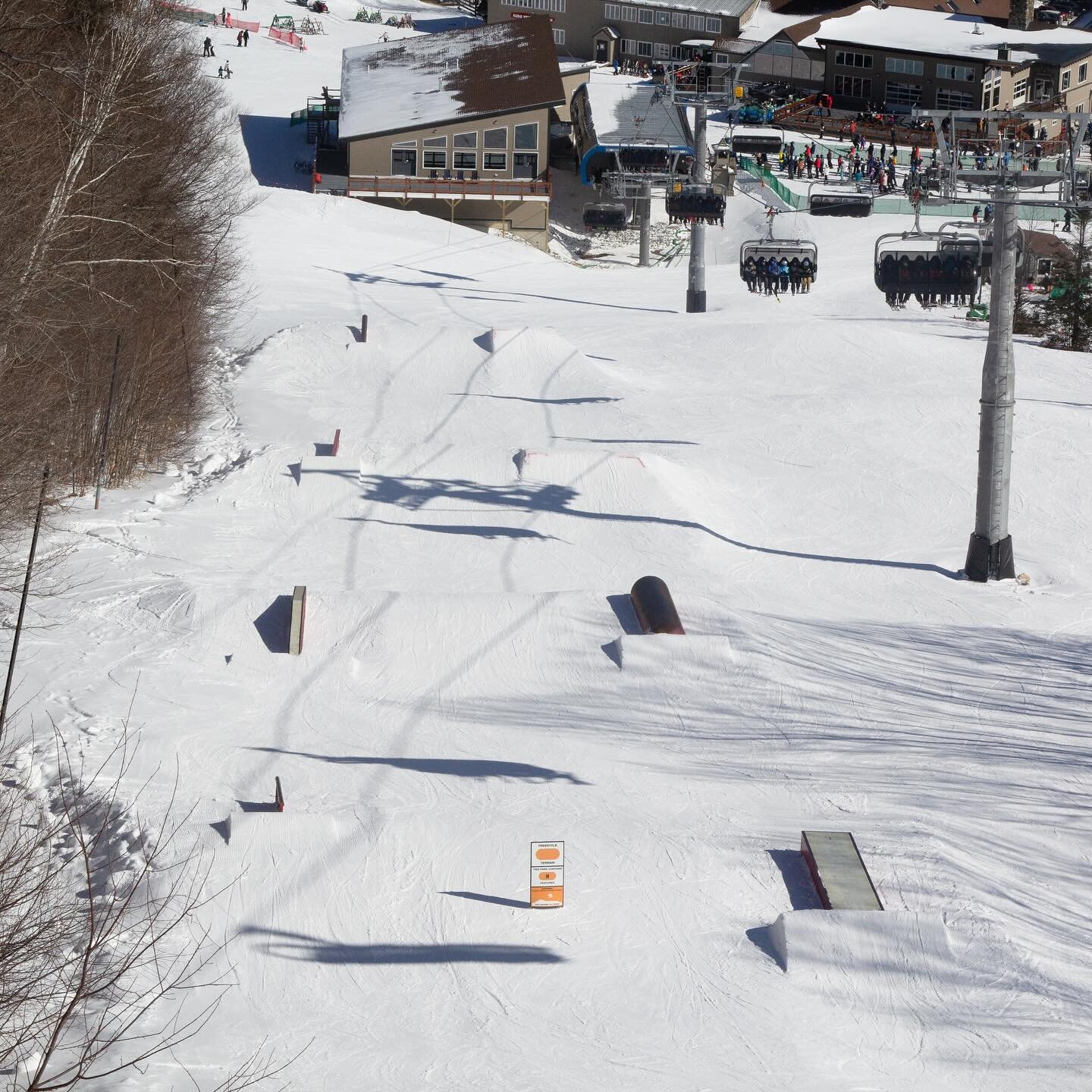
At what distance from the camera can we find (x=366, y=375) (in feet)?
71.9

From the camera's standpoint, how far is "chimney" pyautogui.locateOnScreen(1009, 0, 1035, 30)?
73.2m

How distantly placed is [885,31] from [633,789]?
6036 centimetres

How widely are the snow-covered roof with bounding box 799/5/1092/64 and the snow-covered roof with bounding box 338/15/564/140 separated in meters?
20.4

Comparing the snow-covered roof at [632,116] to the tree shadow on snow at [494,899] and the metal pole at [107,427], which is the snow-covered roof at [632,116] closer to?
the metal pole at [107,427]

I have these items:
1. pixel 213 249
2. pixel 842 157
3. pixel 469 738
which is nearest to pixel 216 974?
pixel 469 738

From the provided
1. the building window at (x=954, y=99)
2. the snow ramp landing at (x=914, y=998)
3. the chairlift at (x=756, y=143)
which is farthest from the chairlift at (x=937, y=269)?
the building window at (x=954, y=99)

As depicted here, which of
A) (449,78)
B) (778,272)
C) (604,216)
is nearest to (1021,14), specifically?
(449,78)

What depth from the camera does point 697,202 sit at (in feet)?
79.7

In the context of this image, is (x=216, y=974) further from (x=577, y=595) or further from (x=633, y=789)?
(x=577, y=595)

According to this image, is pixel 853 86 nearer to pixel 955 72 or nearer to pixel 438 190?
pixel 955 72

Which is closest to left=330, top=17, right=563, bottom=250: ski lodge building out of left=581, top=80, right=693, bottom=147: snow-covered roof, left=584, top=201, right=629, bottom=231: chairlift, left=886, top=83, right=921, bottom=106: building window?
left=581, top=80, right=693, bottom=147: snow-covered roof

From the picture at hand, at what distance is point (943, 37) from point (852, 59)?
4.77 metres

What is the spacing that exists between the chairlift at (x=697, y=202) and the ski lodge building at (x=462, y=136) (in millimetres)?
17167

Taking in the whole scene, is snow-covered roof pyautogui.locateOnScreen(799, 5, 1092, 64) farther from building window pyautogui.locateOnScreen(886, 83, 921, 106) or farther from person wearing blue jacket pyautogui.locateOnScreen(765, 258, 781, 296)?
person wearing blue jacket pyautogui.locateOnScreen(765, 258, 781, 296)
